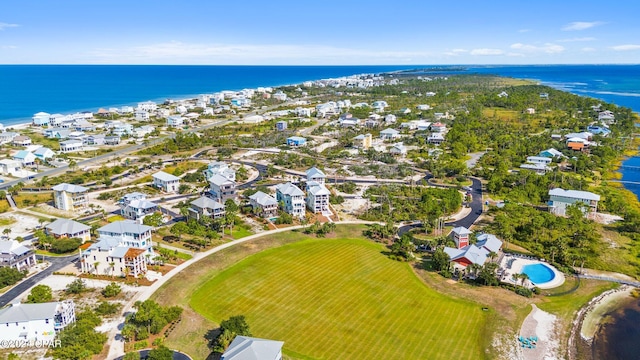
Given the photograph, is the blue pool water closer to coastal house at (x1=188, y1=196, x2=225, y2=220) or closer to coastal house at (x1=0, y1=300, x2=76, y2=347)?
coastal house at (x1=188, y1=196, x2=225, y2=220)

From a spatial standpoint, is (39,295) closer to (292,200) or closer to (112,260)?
(112,260)

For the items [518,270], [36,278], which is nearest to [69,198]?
[36,278]

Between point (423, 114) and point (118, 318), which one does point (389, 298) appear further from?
point (423, 114)

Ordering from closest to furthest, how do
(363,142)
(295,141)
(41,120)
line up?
(363,142) → (295,141) → (41,120)

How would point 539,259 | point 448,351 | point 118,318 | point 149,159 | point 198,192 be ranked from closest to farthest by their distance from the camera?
point 448,351 < point 118,318 < point 539,259 < point 198,192 < point 149,159

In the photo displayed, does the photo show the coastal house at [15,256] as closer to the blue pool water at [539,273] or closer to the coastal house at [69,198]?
the coastal house at [69,198]

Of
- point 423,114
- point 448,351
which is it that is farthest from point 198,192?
point 423,114

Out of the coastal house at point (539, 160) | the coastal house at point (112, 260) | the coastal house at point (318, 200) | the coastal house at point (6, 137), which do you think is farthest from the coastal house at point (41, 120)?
the coastal house at point (539, 160)
